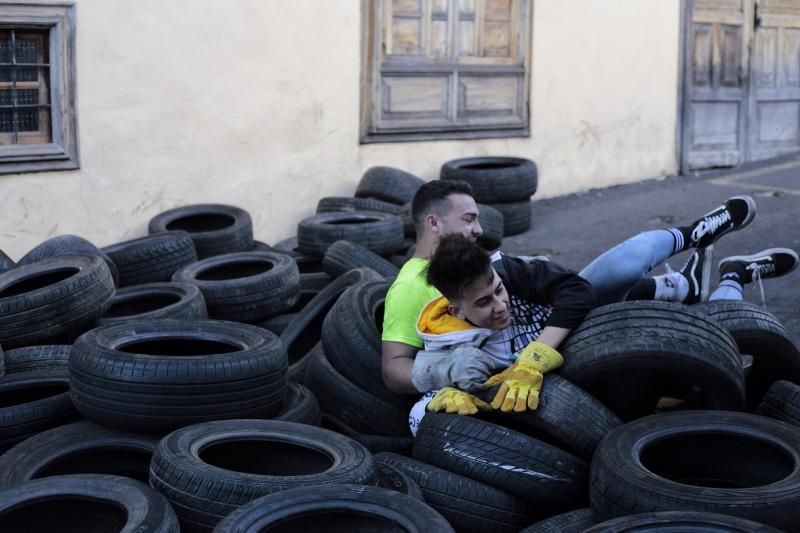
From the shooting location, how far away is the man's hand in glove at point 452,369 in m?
4.73

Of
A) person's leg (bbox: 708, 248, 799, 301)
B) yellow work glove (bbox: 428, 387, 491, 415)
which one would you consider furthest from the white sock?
yellow work glove (bbox: 428, 387, 491, 415)

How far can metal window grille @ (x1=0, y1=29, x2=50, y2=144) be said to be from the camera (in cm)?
863

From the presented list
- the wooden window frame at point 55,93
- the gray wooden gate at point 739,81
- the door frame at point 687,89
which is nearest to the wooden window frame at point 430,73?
the door frame at point 687,89

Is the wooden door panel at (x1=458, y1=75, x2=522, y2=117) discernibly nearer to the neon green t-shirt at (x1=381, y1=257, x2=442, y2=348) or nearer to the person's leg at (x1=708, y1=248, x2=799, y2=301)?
the person's leg at (x1=708, y1=248, x2=799, y2=301)

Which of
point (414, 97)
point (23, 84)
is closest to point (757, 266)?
point (414, 97)

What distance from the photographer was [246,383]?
4.96 m

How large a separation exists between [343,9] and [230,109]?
1562mm

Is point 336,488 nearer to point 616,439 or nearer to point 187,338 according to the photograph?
point 616,439

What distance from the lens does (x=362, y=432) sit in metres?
5.53

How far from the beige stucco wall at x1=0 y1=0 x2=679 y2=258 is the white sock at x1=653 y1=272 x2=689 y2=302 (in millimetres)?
4873

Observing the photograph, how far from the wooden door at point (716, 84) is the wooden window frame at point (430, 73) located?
8.65 feet

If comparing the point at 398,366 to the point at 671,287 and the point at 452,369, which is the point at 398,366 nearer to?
the point at 452,369

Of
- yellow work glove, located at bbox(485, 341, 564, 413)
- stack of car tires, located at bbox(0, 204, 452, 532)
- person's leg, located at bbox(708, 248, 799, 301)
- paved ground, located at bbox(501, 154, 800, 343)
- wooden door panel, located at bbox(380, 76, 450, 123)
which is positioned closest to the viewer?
stack of car tires, located at bbox(0, 204, 452, 532)

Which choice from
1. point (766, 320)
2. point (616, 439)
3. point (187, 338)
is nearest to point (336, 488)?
point (616, 439)
